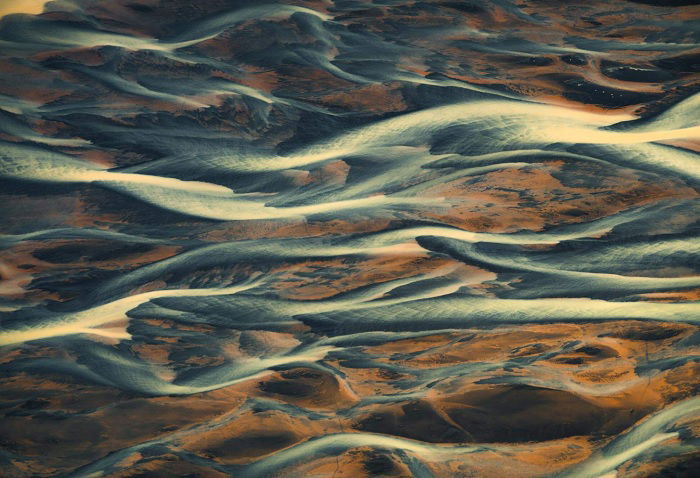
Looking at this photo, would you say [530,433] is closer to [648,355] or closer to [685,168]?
[648,355]

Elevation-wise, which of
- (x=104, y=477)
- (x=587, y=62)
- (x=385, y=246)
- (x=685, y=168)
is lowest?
(x=104, y=477)

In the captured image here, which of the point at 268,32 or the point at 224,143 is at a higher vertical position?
the point at 268,32

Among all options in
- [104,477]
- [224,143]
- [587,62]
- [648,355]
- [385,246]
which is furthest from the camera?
[587,62]

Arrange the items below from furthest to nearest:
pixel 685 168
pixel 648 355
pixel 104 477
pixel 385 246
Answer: pixel 685 168
pixel 385 246
pixel 648 355
pixel 104 477

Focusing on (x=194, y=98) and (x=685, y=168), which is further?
(x=194, y=98)

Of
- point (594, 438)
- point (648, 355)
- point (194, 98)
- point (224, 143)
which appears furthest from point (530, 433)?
point (194, 98)

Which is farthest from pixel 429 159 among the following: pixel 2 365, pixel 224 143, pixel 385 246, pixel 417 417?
pixel 2 365
